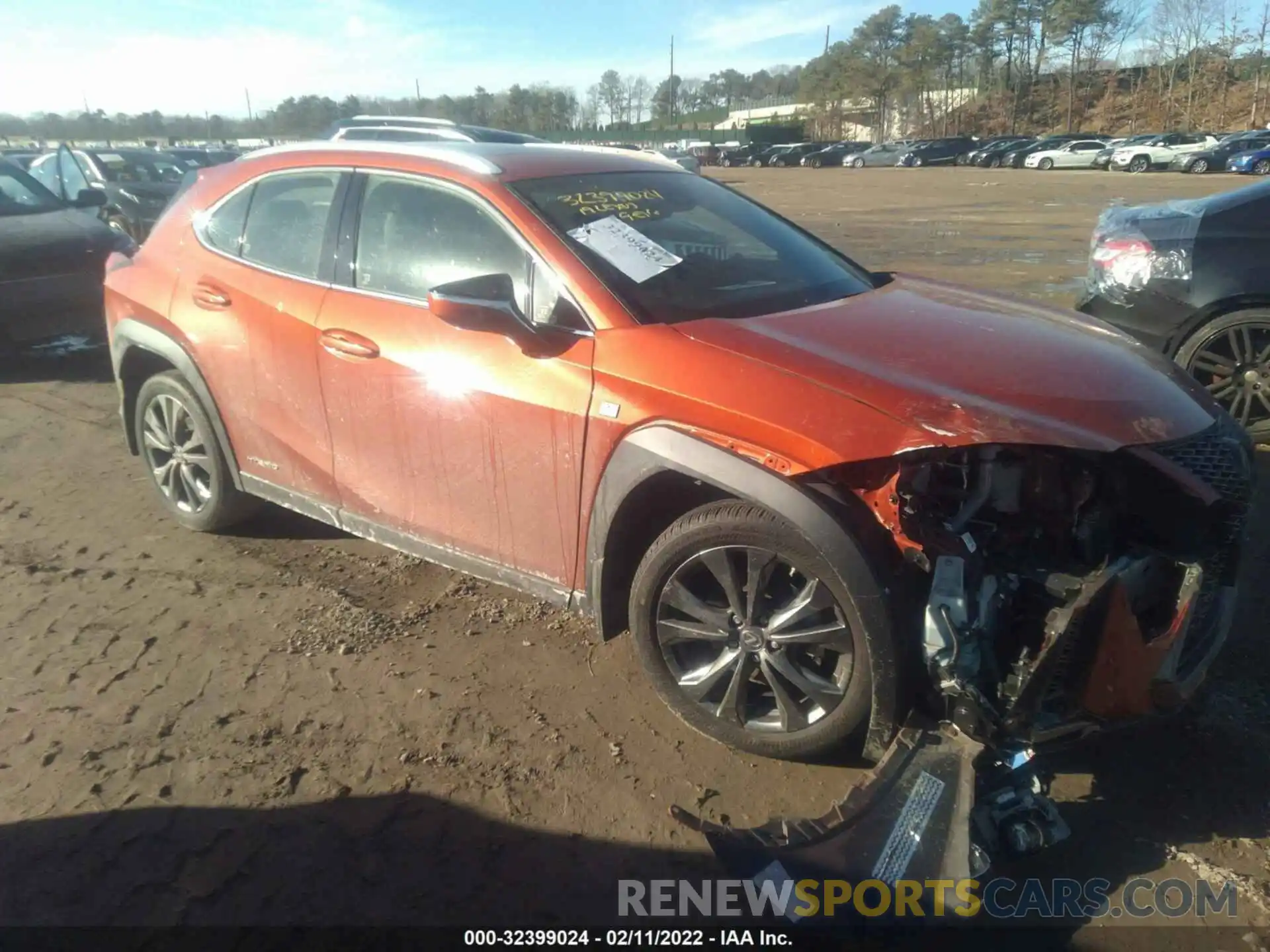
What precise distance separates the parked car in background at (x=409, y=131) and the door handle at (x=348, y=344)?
5.23 meters

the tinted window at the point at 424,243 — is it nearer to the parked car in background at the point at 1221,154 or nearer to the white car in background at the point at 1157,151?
the parked car in background at the point at 1221,154

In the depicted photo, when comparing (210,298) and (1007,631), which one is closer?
(1007,631)

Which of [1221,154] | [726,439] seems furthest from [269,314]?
[1221,154]

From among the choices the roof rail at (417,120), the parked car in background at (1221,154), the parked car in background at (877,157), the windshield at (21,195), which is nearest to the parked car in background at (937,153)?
the parked car in background at (877,157)

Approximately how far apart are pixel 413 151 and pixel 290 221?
25.2 inches

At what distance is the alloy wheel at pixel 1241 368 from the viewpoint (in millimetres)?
5043

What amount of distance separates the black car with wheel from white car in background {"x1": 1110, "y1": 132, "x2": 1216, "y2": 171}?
40156 mm

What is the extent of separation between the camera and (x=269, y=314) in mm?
3672

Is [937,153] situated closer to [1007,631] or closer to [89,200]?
[89,200]

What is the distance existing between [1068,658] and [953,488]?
528 mm

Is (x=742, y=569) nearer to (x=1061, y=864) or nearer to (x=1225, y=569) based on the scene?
(x=1061, y=864)

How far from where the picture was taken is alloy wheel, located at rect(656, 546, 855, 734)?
8.54ft

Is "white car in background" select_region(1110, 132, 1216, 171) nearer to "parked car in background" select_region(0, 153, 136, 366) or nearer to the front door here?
"parked car in background" select_region(0, 153, 136, 366)

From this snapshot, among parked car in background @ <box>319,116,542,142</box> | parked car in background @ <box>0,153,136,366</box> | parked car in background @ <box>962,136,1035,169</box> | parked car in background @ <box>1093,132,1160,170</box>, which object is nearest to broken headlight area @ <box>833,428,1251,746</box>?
parked car in background @ <box>319,116,542,142</box>
